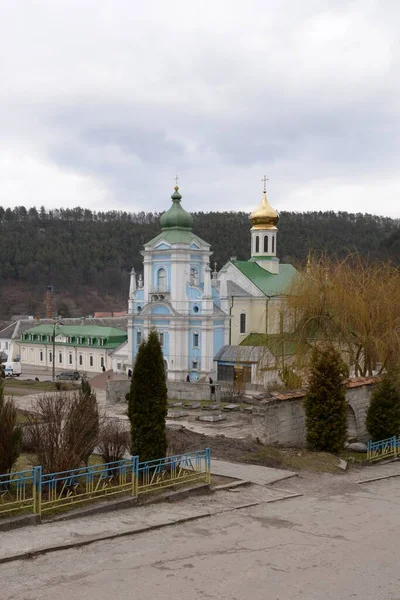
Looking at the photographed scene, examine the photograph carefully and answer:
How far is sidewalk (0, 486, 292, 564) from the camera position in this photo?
9922 mm

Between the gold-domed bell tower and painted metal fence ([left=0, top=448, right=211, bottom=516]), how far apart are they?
3370 cm

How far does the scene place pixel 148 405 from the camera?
14.0 metres

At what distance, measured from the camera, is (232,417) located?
27.3 m

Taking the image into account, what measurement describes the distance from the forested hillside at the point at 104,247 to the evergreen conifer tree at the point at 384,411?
265 feet

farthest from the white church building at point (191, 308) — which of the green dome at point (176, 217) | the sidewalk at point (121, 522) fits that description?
the sidewalk at point (121, 522)

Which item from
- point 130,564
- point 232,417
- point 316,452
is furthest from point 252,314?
point 130,564

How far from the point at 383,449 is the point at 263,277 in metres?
26.9

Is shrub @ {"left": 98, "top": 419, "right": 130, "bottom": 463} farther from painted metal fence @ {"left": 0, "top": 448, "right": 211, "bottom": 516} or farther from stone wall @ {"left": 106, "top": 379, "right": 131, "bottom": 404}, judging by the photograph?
stone wall @ {"left": 106, "top": 379, "right": 131, "bottom": 404}

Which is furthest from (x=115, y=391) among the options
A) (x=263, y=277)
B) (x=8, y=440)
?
(x=8, y=440)

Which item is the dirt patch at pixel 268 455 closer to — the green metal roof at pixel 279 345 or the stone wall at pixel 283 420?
the stone wall at pixel 283 420

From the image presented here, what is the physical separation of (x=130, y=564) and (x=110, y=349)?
131ft

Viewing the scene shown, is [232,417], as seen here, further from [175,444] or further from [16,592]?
[16,592]

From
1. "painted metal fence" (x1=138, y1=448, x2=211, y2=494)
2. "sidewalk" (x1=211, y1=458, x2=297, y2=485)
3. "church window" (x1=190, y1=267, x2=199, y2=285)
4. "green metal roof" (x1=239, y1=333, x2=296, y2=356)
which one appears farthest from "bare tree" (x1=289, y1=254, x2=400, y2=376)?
"church window" (x1=190, y1=267, x2=199, y2=285)

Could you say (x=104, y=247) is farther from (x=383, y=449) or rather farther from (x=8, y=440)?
(x=8, y=440)
